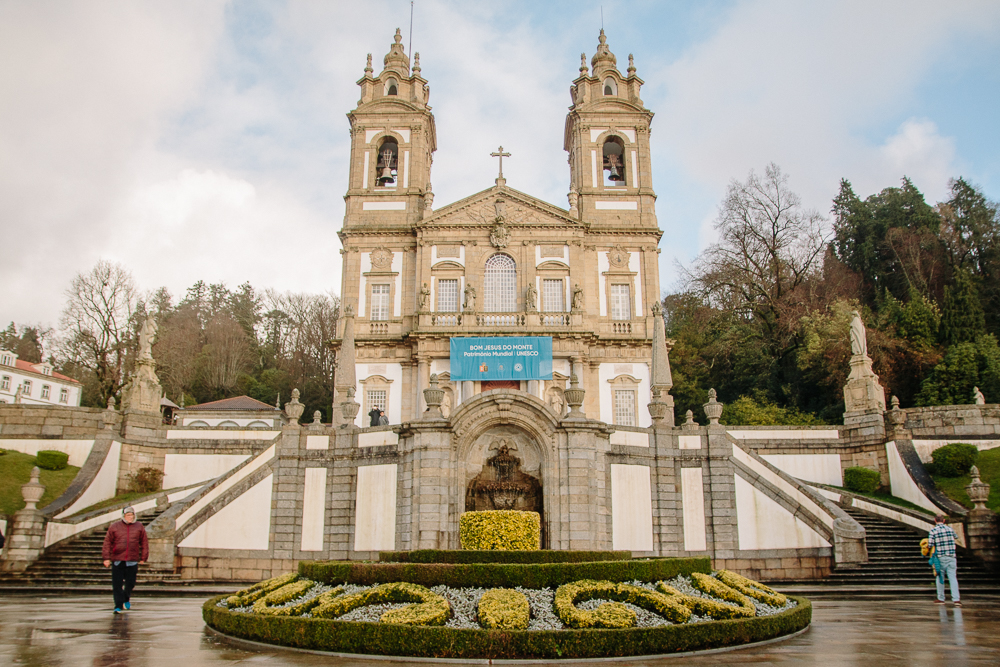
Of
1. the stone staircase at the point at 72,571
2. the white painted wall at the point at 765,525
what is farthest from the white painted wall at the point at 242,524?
the white painted wall at the point at 765,525

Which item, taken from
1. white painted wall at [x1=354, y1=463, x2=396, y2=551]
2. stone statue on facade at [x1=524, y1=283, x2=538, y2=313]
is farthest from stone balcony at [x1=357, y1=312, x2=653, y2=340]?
white painted wall at [x1=354, y1=463, x2=396, y2=551]

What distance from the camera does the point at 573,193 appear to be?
3581 centimetres

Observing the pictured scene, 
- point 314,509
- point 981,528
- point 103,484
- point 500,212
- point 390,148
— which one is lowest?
point 981,528

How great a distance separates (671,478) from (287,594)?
36.9 ft

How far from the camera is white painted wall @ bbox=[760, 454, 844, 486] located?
79.3ft

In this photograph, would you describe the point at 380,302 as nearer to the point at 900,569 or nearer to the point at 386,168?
the point at 386,168

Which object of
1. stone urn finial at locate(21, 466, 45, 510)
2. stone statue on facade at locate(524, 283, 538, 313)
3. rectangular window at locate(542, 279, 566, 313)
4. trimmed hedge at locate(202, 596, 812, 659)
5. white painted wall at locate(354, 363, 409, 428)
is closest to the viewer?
trimmed hedge at locate(202, 596, 812, 659)

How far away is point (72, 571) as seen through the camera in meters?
17.6

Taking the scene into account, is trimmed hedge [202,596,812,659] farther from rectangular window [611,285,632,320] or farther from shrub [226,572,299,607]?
rectangular window [611,285,632,320]

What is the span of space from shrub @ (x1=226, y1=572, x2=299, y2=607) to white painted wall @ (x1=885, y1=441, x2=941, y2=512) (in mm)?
17480

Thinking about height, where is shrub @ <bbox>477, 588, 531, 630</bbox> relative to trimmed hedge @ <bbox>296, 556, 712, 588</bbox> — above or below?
below

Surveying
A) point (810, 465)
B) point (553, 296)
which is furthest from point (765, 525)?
point (553, 296)

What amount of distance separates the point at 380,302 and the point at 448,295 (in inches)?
127

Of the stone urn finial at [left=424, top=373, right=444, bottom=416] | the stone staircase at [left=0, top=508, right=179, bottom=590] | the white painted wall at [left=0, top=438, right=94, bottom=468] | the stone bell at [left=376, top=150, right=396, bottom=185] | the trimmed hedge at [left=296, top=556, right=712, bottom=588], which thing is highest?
the stone bell at [left=376, top=150, right=396, bottom=185]
